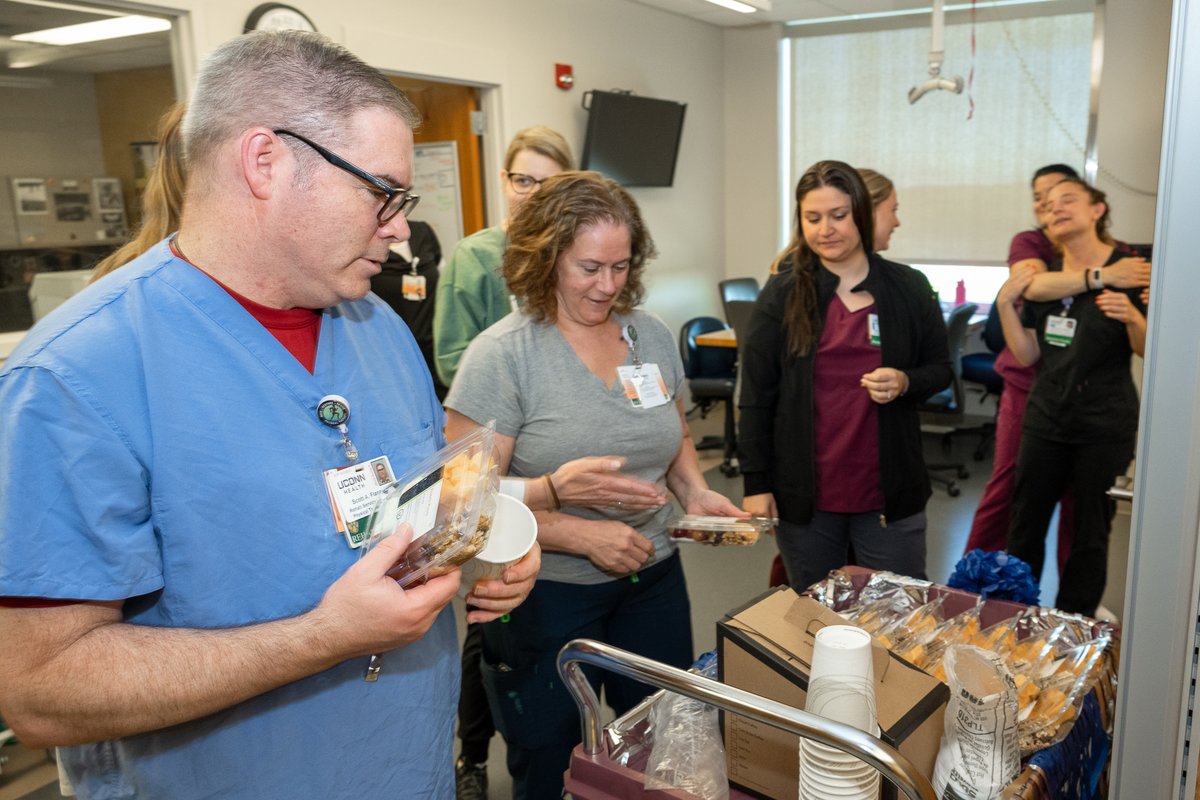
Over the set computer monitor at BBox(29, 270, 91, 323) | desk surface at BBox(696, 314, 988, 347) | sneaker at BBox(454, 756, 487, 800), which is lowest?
sneaker at BBox(454, 756, 487, 800)

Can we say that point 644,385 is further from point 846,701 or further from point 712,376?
point 712,376

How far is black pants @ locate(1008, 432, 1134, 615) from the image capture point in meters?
2.90

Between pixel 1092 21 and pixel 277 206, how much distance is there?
20.6ft

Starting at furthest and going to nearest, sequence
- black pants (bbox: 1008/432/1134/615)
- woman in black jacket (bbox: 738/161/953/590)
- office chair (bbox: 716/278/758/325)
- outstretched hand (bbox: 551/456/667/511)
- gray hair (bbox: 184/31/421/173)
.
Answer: office chair (bbox: 716/278/758/325) → black pants (bbox: 1008/432/1134/615) → woman in black jacket (bbox: 738/161/953/590) → outstretched hand (bbox: 551/456/667/511) → gray hair (bbox: 184/31/421/173)

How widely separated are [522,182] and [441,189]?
234cm

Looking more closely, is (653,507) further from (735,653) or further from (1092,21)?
(1092,21)

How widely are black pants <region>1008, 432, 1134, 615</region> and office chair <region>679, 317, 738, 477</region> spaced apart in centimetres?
244

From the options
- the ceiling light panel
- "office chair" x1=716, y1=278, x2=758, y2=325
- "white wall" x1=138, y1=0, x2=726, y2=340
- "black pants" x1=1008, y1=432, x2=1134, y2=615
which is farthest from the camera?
"office chair" x1=716, y1=278, x2=758, y2=325

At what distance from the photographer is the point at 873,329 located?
7.68ft

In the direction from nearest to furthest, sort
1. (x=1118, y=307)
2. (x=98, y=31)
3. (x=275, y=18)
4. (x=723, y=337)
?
1. (x=1118, y=307)
2. (x=98, y=31)
3. (x=275, y=18)
4. (x=723, y=337)

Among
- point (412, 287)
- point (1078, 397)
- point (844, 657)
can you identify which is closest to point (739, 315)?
point (412, 287)

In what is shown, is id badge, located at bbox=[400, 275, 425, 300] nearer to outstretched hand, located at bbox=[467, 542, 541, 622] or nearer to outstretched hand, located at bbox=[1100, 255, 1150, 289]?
outstretched hand, located at bbox=[1100, 255, 1150, 289]

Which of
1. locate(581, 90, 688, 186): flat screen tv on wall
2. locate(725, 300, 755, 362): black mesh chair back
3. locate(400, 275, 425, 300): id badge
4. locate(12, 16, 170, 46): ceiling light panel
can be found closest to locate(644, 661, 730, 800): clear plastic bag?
locate(400, 275, 425, 300): id badge

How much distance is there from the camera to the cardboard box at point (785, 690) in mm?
1146
